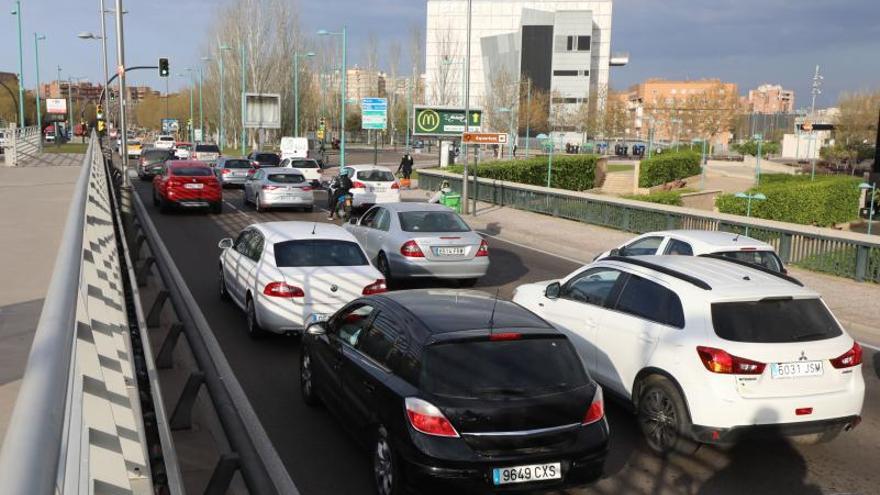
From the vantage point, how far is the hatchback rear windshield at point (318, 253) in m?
10.2

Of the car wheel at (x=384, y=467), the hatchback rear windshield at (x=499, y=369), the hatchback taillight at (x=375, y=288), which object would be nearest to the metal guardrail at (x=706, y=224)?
the hatchback taillight at (x=375, y=288)

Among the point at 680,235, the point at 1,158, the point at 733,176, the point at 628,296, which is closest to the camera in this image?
the point at 628,296

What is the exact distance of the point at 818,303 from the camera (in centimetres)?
671

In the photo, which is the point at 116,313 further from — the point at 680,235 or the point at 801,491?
the point at 680,235

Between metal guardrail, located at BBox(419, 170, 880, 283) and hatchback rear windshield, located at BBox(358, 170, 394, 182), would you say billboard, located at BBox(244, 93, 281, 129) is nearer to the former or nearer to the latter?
metal guardrail, located at BBox(419, 170, 880, 283)

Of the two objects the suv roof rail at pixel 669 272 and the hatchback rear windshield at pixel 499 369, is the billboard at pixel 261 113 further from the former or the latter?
the hatchback rear windshield at pixel 499 369

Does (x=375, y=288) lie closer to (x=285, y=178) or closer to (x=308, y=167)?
(x=285, y=178)

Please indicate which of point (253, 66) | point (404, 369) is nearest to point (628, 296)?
point (404, 369)

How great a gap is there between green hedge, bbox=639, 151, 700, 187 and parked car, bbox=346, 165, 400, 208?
21.2 meters

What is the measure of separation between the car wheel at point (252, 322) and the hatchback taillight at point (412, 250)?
4074 millimetres

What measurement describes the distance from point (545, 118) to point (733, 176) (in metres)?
37.6

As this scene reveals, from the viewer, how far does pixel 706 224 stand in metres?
19.3

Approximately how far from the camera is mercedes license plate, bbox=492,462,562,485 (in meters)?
5.22

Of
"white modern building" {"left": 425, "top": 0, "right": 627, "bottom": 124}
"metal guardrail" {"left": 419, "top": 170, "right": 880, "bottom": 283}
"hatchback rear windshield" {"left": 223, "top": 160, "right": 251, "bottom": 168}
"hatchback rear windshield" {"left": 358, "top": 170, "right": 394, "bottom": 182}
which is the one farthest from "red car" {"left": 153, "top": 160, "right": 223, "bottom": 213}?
"white modern building" {"left": 425, "top": 0, "right": 627, "bottom": 124}
